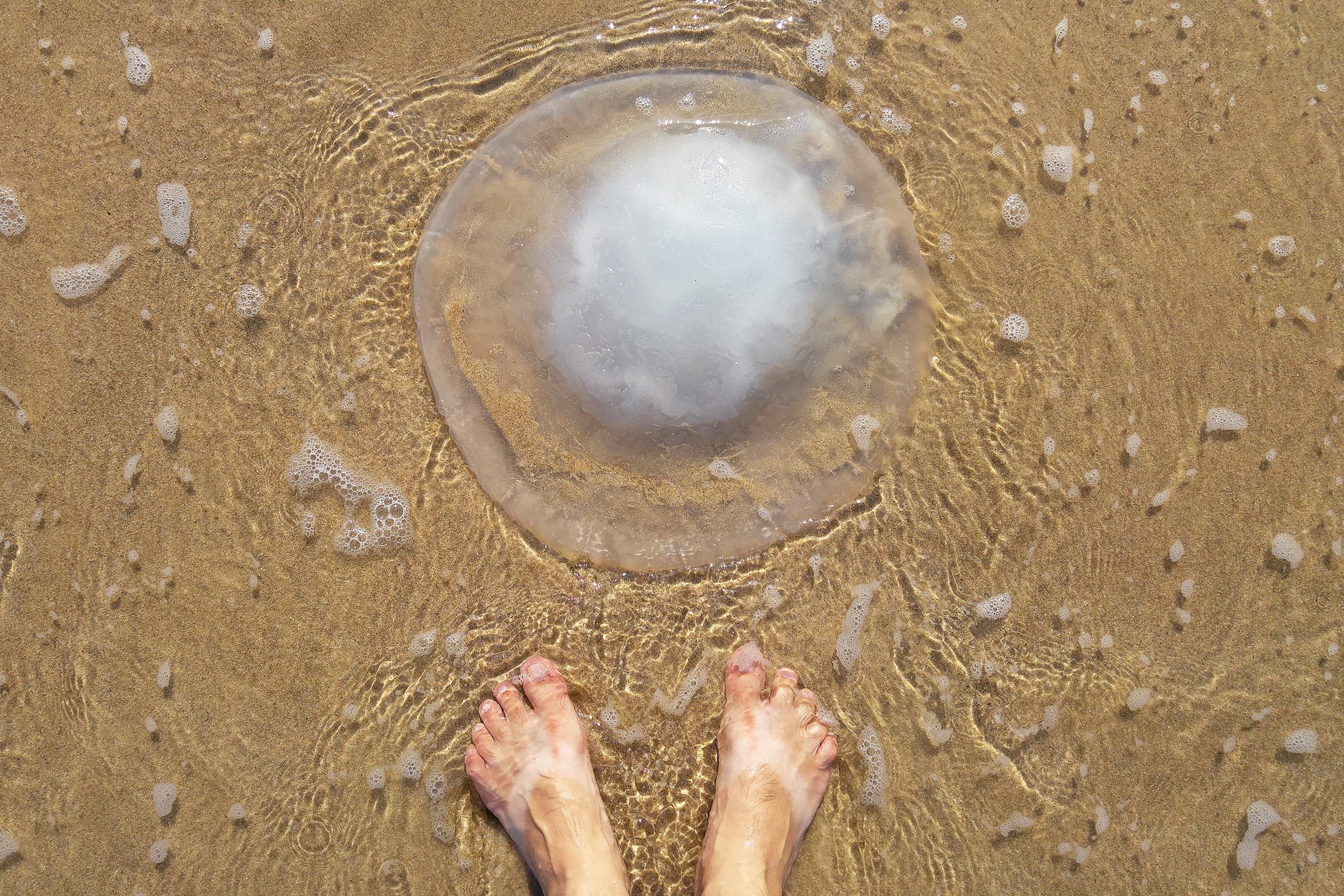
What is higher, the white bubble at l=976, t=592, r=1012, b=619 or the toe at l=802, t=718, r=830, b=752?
the white bubble at l=976, t=592, r=1012, b=619

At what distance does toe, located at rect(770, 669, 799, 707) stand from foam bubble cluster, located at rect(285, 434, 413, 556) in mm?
1476

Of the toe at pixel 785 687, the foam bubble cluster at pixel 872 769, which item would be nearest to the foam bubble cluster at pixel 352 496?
the toe at pixel 785 687

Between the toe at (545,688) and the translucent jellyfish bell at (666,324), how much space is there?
1.46 feet

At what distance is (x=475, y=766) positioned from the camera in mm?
2680

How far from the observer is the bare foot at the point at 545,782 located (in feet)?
8.57

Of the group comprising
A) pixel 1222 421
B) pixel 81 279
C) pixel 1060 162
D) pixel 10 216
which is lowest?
pixel 1222 421

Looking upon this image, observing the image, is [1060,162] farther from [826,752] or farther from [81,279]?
[81,279]

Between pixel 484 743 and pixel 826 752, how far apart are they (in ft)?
4.14

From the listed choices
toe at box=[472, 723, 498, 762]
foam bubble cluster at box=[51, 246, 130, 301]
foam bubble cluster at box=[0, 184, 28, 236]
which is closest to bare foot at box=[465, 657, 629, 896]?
toe at box=[472, 723, 498, 762]

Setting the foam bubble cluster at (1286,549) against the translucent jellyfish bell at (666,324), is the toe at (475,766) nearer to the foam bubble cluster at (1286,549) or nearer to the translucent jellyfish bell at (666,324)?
the translucent jellyfish bell at (666,324)

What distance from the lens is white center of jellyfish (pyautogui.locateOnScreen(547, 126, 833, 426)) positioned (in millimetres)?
2607

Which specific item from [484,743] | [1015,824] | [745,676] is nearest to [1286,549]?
[1015,824]

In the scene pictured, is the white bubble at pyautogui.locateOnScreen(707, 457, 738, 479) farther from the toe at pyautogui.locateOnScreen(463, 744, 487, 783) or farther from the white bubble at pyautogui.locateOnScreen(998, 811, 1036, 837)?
the white bubble at pyautogui.locateOnScreen(998, 811, 1036, 837)

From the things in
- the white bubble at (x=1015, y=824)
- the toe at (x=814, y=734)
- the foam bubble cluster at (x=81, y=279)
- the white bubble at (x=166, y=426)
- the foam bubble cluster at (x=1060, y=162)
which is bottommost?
the white bubble at (x=1015, y=824)
